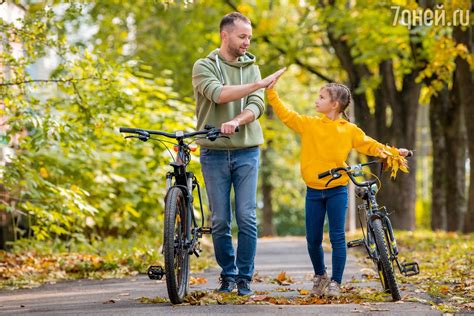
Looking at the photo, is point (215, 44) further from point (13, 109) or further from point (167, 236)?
point (167, 236)

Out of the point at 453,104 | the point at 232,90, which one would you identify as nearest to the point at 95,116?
the point at 232,90

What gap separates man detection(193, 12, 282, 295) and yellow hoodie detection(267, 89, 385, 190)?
288 mm

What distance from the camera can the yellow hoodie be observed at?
7469mm

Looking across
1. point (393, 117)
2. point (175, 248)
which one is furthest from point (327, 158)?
point (393, 117)

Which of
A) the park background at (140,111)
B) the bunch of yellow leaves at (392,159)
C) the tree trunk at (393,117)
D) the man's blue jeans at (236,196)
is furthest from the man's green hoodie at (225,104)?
the tree trunk at (393,117)

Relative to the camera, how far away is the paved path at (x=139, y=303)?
6.45 metres

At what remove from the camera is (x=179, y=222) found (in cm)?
694

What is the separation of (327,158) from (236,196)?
2.55 feet

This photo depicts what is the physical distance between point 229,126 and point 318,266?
1.50 m

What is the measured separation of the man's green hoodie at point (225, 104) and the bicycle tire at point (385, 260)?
1168mm

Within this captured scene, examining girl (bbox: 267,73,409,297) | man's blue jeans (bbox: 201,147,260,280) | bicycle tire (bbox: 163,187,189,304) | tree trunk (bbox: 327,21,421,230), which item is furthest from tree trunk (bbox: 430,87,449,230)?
bicycle tire (bbox: 163,187,189,304)

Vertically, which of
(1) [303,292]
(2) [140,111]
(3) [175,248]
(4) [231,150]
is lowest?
(1) [303,292]

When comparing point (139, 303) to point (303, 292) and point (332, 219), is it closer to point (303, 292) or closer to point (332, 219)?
point (303, 292)

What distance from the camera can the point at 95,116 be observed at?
11336 mm
